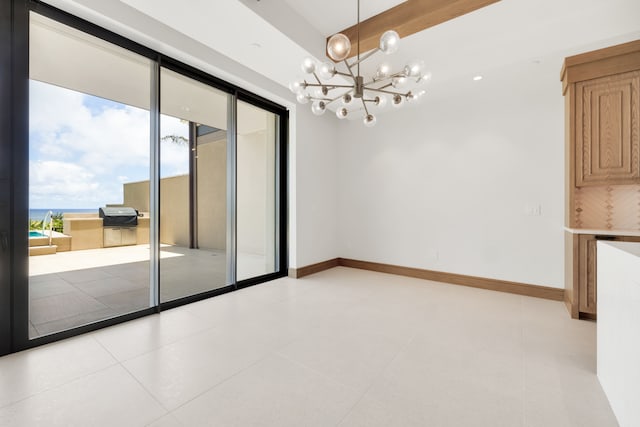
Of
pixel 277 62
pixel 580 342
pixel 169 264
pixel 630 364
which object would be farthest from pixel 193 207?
pixel 580 342

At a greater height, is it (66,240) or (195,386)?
(66,240)

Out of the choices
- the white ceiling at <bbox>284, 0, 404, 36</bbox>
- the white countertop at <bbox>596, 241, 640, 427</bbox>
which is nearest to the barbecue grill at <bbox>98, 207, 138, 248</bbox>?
the white ceiling at <bbox>284, 0, 404, 36</bbox>

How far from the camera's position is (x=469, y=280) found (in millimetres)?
A: 4016

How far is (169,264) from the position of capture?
4.30 meters

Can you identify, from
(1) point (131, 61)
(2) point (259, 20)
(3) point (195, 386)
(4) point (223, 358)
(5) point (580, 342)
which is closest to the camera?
(3) point (195, 386)

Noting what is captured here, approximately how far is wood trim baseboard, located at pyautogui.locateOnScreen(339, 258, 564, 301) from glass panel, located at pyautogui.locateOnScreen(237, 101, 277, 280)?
1.77 metres

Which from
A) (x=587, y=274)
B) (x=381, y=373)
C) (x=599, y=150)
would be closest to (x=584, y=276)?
(x=587, y=274)

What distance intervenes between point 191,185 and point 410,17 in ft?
10.4

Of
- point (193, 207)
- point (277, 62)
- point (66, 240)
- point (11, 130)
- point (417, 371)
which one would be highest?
point (277, 62)

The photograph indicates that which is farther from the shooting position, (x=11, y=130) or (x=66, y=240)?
(x=66, y=240)

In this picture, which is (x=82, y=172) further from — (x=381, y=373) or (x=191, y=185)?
(x=381, y=373)

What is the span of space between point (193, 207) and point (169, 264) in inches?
47.6

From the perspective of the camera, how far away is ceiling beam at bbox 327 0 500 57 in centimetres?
241

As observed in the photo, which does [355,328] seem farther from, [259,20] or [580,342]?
[259,20]
